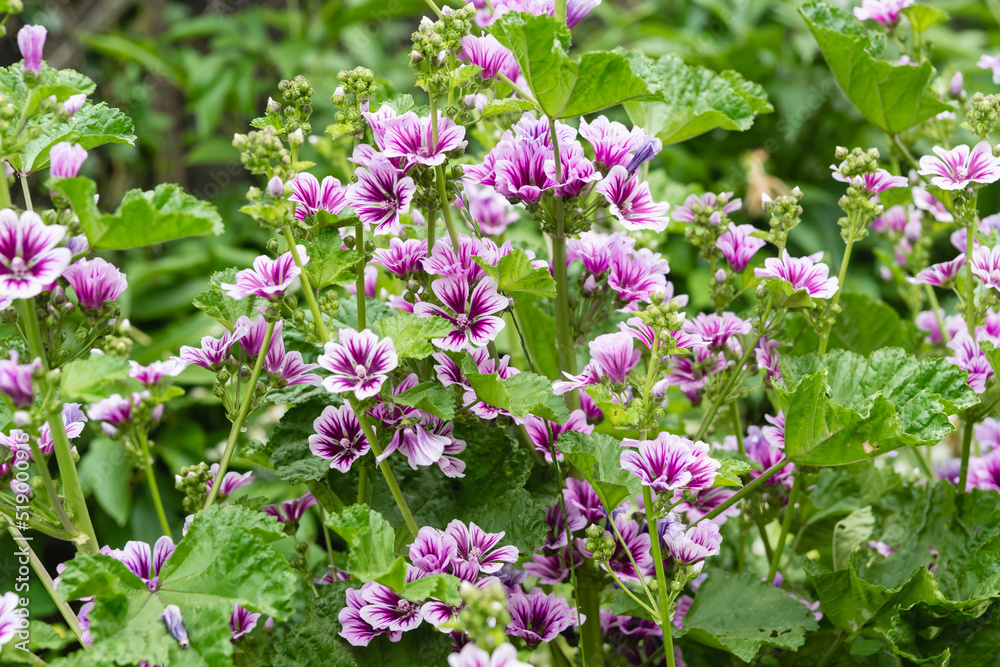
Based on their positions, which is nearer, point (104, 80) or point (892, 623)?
point (892, 623)

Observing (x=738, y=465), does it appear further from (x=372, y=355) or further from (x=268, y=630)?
(x=268, y=630)

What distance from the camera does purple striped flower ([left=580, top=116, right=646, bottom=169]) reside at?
62 centimetres

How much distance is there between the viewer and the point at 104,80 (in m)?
2.58

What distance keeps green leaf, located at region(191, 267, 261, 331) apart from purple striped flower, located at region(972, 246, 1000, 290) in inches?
21.1

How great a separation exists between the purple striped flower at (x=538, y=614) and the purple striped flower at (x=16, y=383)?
328 mm

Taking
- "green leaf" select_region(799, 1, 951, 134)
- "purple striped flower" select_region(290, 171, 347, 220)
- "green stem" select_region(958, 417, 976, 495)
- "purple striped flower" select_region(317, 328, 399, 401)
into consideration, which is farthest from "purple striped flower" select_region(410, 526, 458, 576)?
"green leaf" select_region(799, 1, 951, 134)

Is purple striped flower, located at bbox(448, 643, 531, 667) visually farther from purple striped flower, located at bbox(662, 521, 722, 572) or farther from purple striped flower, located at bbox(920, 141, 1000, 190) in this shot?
purple striped flower, located at bbox(920, 141, 1000, 190)

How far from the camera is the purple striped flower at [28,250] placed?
0.47 m

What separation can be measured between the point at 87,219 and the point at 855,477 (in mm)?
677

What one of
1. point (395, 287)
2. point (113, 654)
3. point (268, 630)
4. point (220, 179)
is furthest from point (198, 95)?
point (113, 654)

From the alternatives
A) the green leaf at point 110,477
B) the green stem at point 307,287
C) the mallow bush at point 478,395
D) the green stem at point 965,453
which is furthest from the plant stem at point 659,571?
the green leaf at point 110,477

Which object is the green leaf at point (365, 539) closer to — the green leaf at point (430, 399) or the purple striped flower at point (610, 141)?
the green leaf at point (430, 399)

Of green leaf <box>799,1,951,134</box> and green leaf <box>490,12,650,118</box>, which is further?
green leaf <box>799,1,951,134</box>

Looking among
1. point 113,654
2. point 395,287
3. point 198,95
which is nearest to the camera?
point 113,654
